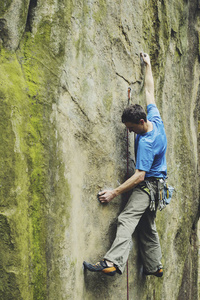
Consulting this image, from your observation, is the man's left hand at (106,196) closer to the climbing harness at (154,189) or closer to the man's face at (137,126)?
the climbing harness at (154,189)

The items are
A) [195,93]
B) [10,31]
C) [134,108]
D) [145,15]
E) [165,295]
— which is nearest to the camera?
[10,31]

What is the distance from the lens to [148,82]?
4832 mm

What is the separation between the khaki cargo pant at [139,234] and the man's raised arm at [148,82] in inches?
52.0

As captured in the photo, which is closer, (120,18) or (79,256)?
(79,256)

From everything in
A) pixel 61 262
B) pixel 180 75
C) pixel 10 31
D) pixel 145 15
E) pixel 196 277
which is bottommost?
pixel 196 277

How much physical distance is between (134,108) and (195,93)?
11.4 feet

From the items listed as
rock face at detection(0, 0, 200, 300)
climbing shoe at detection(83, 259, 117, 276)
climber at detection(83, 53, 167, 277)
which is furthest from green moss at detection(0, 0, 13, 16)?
climbing shoe at detection(83, 259, 117, 276)

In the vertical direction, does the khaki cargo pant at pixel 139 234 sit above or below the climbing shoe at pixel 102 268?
above

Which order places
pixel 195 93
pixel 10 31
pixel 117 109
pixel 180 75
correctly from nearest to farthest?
pixel 10 31, pixel 117 109, pixel 180 75, pixel 195 93

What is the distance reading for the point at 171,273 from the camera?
19.7 feet

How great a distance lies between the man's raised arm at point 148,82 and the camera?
4743 millimetres

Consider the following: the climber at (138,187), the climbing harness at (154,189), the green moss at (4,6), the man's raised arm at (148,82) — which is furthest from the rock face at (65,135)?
the climbing harness at (154,189)

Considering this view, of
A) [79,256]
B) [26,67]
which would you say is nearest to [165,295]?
[79,256]

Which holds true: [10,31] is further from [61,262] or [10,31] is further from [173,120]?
[173,120]
